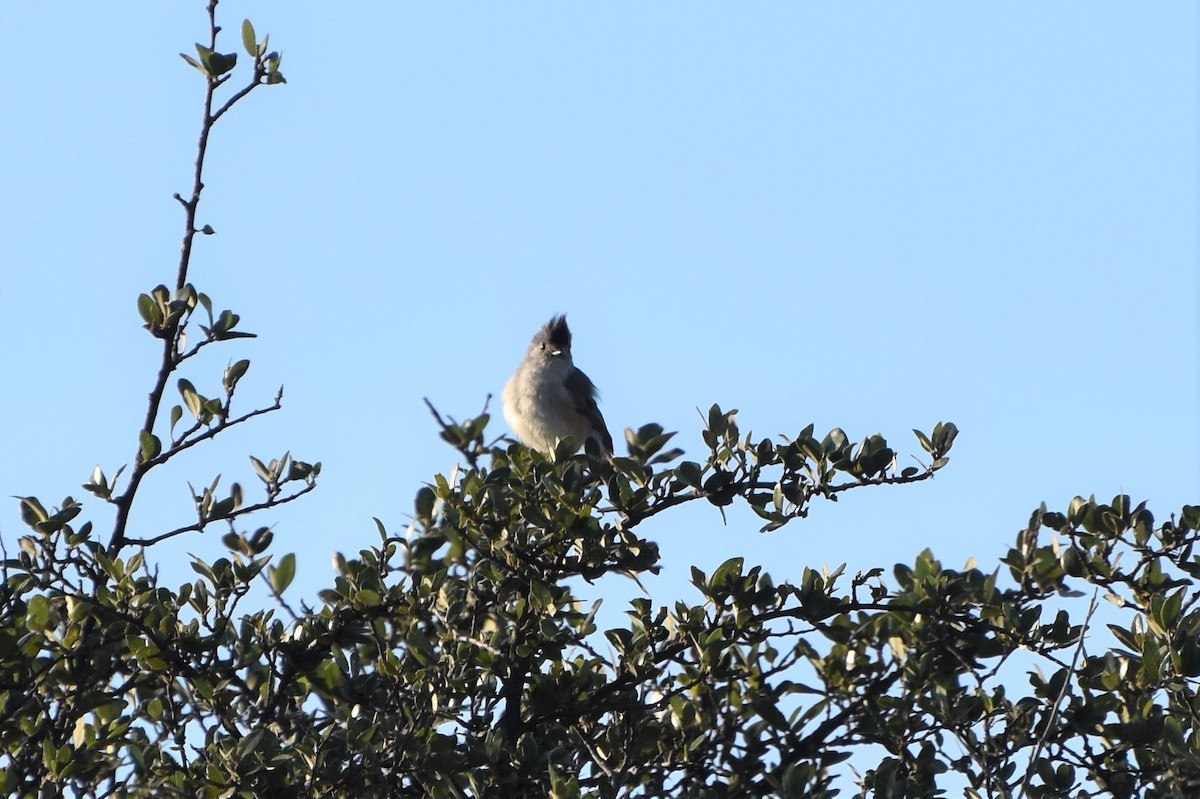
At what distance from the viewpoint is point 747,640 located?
394 centimetres

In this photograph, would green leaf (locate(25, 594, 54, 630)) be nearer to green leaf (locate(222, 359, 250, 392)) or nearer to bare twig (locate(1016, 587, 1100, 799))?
green leaf (locate(222, 359, 250, 392))

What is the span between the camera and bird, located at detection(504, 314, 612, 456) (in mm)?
8586

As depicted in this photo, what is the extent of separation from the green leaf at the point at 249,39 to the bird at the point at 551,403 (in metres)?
4.66

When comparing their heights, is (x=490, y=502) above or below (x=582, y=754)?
above

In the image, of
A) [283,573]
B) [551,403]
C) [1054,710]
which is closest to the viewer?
[1054,710]

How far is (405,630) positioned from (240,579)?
1.46 ft

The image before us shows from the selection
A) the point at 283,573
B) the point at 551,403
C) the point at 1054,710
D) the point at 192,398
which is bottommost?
the point at 1054,710

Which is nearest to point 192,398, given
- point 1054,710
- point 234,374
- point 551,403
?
point 234,374

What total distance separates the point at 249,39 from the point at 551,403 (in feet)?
15.9

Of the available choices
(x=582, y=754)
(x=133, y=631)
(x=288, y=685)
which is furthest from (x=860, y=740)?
(x=133, y=631)

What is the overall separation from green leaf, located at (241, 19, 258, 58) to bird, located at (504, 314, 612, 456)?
15.3ft

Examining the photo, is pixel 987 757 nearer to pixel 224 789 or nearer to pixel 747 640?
pixel 747 640

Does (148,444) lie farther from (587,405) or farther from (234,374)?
(587,405)

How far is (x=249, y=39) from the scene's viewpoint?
3.92 m
